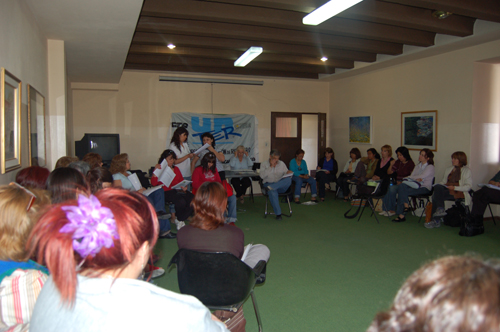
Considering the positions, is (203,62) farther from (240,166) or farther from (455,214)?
(455,214)

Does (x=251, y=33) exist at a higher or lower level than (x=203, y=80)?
higher

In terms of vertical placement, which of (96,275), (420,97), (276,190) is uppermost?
(420,97)

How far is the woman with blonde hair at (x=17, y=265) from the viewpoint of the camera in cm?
136

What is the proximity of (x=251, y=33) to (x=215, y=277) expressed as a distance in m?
4.25

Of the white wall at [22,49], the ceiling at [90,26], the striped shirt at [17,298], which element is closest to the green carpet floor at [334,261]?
the striped shirt at [17,298]

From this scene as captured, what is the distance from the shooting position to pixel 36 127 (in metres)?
3.71

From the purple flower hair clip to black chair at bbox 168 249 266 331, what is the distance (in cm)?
120

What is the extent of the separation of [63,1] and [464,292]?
376cm

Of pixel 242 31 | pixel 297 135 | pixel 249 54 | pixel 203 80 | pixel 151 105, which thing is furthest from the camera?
pixel 297 135

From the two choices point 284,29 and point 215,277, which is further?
point 284,29

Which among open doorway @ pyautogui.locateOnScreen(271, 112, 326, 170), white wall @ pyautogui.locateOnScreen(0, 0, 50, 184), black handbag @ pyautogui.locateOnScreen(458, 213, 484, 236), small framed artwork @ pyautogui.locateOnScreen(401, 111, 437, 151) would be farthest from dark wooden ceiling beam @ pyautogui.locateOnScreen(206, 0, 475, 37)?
open doorway @ pyautogui.locateOnScreen(271, 112, 326, 170)

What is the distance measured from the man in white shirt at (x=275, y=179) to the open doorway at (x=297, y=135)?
88.4 inches

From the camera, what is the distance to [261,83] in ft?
28.9

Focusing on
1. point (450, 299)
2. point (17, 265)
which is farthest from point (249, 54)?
point (450, 299)
